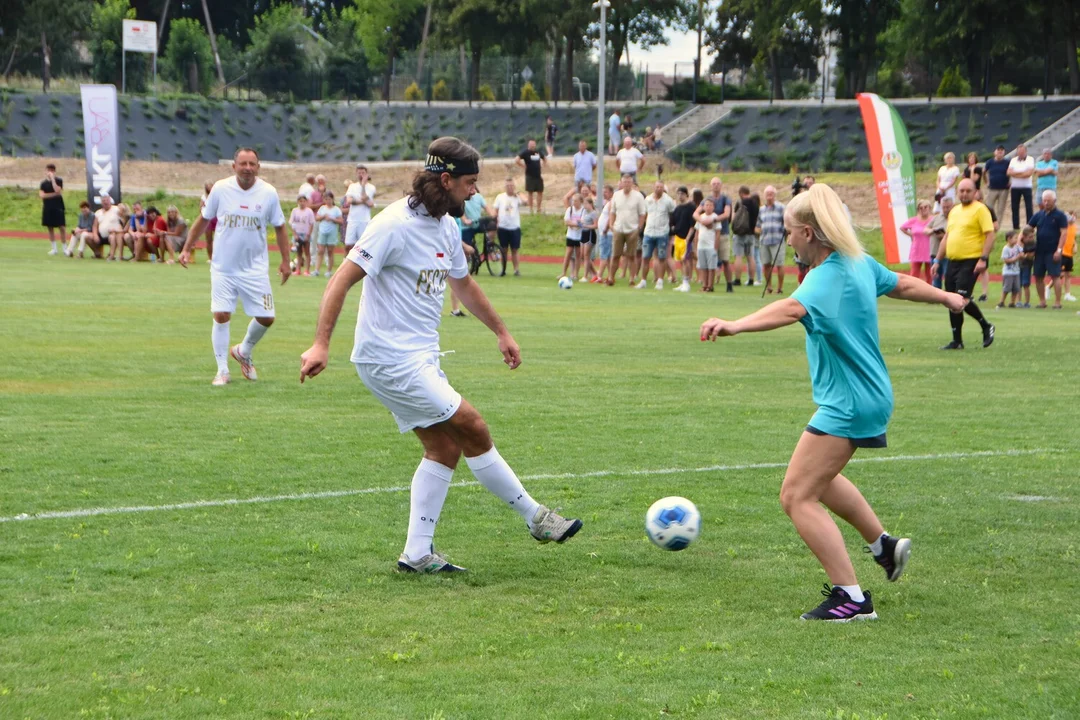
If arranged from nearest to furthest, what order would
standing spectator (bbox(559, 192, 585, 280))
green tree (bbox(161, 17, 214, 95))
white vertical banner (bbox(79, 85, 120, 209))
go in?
standing spectator (bbox(559, 192, 585, 280))
white vertical banner (bbox(79, 85, 120, 209))
green tree (bbox(161, 17, 214, 95))

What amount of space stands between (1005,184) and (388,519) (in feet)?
93.0

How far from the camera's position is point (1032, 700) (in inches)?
174

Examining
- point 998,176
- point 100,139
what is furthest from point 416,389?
point 100,139

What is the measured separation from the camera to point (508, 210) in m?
28.3

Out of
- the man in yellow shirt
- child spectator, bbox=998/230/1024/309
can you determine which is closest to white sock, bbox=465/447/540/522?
the man in yellow shirt

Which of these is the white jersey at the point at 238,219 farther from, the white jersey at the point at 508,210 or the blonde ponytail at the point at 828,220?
the white jersey at the point at 508,210

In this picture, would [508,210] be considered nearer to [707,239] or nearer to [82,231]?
[707,239]

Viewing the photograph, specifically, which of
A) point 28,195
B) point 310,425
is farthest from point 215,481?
point 28,195

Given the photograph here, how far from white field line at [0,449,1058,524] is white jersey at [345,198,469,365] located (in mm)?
1835

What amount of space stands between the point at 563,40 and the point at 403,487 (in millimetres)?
66358

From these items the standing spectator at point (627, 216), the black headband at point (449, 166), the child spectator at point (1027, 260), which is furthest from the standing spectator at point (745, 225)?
the black headband at point (449, 166)

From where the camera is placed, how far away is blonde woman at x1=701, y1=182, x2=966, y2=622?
5312 millimetres

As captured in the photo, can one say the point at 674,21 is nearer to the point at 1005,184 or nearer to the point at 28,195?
the point at 28,195

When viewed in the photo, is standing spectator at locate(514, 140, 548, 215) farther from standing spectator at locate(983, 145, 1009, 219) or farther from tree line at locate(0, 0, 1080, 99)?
tree line at locate(0, 0, 1080, 99)
